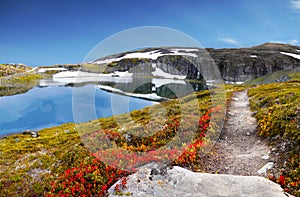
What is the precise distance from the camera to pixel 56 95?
141250 millimetres

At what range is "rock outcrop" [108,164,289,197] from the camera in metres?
11.0

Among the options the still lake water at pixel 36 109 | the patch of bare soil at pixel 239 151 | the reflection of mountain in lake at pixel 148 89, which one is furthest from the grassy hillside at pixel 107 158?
the still lake water at pixel 36 109

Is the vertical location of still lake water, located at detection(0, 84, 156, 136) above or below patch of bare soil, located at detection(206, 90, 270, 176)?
below

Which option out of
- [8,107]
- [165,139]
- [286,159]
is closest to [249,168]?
[286,159]

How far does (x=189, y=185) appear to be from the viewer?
38.7 ft

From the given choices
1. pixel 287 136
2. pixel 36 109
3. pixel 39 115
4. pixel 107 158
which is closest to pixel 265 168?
pixel 287 136

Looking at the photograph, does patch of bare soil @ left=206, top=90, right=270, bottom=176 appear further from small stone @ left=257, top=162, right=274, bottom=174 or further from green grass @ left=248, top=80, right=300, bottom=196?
green grass @ left=248, top=80, right=300, bottom=196

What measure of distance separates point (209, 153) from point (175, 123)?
194 inches

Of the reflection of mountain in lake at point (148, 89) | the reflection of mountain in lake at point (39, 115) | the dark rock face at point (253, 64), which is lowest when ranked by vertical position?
the reflection of mountain in lake at point (39, 115)

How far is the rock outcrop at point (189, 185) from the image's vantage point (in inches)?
434

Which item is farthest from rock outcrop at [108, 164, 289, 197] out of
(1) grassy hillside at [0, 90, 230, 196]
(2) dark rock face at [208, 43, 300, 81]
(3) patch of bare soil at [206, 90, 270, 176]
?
(2) dark rock face at [208, 43, 300, 81]

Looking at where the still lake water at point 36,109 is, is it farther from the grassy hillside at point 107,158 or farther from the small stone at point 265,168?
the small stone at point 265,168

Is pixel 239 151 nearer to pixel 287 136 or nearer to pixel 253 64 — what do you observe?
pixel 287 136

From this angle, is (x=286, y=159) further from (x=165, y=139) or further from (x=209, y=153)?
(x=165, y=139)
